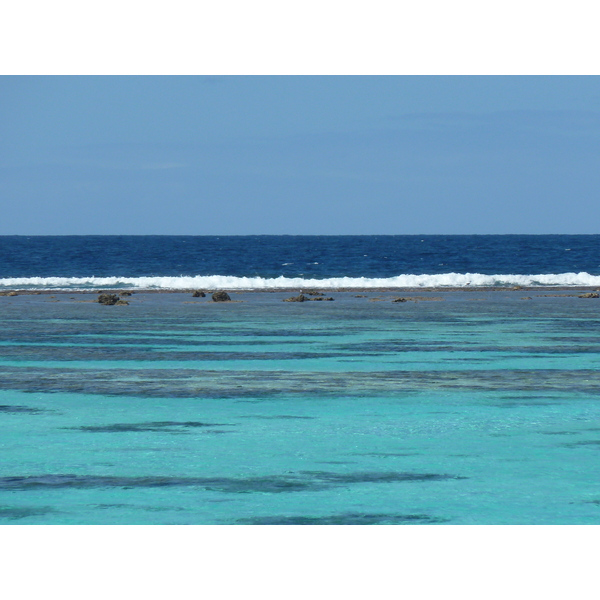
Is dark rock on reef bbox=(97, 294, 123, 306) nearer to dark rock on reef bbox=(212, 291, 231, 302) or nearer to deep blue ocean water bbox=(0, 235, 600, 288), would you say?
dark rock on reef bbox=(212, 291, 231, 302)

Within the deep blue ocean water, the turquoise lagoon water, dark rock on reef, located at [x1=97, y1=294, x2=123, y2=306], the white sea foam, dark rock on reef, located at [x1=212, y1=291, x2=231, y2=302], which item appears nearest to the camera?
the turquoise lagoon water

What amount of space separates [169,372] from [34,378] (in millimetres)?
2350

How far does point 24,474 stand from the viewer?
33.3ft

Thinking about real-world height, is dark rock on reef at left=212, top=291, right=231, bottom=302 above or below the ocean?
above

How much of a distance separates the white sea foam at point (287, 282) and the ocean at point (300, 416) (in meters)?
15.9

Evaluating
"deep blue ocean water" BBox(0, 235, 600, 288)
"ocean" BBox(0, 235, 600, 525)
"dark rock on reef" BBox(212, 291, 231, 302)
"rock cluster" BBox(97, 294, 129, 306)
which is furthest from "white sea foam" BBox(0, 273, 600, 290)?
"ocean" BBox(0, 235, 600, 525)

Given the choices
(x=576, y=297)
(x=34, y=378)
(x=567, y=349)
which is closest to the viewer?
(x=34, y=378)

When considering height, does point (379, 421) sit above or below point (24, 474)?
above

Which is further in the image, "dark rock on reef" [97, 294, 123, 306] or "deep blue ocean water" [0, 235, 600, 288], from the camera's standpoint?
"deep blue ocean water" [0, 235, 600, 288]

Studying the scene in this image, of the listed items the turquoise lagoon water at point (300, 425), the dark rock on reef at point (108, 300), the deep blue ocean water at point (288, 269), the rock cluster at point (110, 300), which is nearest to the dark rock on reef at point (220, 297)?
the rock cluster at point (110, 300)

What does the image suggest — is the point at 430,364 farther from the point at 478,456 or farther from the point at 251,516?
the point at 251,516

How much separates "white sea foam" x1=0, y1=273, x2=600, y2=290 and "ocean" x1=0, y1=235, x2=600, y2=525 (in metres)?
15.9

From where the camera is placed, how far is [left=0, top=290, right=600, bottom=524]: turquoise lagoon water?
900 centimetres

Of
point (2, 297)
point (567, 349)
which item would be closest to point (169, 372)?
point (567, 349)
